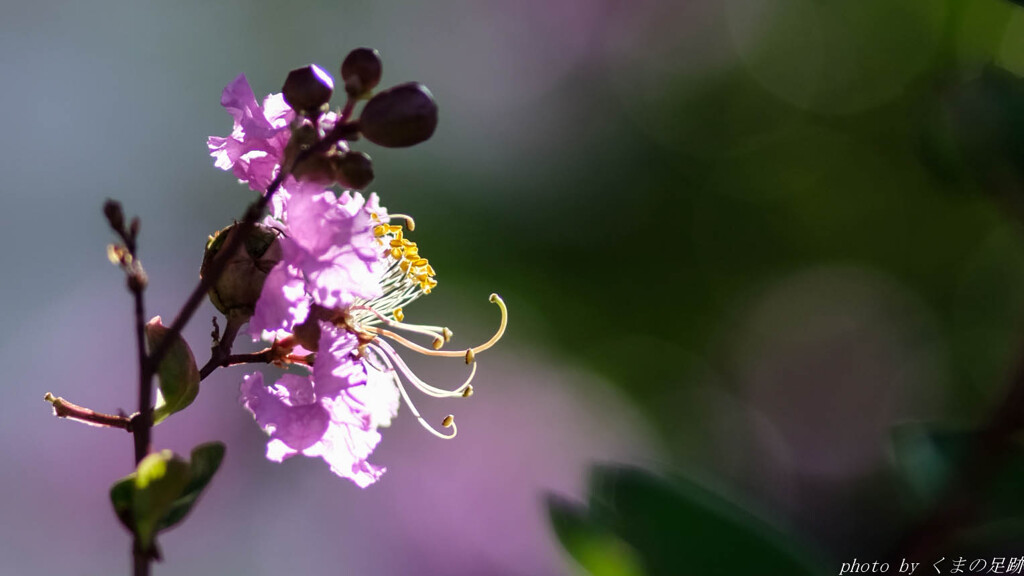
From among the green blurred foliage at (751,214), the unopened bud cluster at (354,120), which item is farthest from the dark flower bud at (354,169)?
the green blurred foliage at (751,214)

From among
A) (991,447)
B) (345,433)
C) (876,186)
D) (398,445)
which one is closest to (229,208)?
(398,445)

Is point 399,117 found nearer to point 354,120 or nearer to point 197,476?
point 354,120

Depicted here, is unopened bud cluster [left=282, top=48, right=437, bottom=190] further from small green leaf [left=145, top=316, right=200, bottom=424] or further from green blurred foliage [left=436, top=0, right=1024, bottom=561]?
green blurred foliage [left=436, top=0, right=1024, bottom=561]

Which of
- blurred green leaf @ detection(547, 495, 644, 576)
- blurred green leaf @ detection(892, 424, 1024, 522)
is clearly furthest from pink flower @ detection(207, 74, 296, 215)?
blurred green leaf @ detection(892, 424, 1024, 522)

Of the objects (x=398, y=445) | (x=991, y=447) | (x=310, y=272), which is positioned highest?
(x=398, y=445)

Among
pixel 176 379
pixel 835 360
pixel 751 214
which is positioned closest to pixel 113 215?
pixel 176 379

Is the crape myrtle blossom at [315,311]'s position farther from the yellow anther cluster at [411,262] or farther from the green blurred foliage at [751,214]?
the green blurred foliage at [751,214]

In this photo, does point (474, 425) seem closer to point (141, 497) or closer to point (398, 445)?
point (398, 445)
